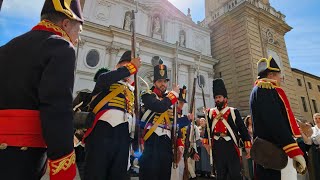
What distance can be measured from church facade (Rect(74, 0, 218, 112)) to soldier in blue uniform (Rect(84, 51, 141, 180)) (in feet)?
45.2

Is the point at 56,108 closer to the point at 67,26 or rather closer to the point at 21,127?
the point at 21,127

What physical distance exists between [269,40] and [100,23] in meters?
18.5

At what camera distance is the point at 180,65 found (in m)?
22.2

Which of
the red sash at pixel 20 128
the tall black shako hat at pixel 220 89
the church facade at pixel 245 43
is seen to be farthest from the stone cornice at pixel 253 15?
the red sash at pixel 20 128

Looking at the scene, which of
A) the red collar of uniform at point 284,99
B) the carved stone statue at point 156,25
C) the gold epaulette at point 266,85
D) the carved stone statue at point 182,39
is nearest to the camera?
the red collar of uniform at point 284,99

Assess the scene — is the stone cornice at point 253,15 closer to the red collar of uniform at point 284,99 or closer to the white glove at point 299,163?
the red collar of uniform at point 284,99

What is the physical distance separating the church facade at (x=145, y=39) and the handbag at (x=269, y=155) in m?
14.4

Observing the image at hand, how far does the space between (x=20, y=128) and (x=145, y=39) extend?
19770mm

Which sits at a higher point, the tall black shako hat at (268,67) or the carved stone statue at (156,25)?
the carved stone statue at (156,25)

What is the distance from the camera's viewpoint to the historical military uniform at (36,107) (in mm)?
1250

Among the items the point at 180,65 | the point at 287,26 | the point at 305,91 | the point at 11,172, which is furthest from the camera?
the point at 305,91

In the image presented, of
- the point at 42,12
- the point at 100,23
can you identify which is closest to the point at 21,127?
the point at 42,12

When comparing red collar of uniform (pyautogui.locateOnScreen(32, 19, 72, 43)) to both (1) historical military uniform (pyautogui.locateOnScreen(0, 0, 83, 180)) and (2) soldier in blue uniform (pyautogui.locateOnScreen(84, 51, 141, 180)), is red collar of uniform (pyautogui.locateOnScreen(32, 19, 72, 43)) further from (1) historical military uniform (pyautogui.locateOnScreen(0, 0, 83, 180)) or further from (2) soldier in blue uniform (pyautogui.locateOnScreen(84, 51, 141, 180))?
(2) soldier in blue uniform (pyautogui.locateOnScreen(84, 51, 141, 180))

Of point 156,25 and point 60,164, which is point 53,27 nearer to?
point 60,164
